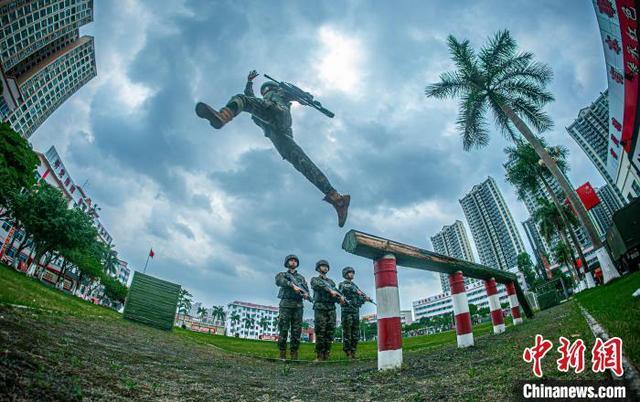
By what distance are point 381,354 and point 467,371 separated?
124cm

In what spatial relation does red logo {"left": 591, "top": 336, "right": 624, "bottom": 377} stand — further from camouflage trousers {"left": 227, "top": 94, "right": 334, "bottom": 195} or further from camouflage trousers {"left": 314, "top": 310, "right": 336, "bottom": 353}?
camouflage trousers {"left": 314, "top": 310, "right": 336, "bottom": 353}

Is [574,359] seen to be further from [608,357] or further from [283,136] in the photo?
[283,136]

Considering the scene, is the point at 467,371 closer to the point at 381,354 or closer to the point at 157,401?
the point at 381,354

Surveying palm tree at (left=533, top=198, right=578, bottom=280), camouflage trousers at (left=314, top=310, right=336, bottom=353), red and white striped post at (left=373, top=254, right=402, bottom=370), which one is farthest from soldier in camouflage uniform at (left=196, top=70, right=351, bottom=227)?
palm tree at (left=533, top=198, right=578, bottom=280)

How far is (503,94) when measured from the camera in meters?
19.0

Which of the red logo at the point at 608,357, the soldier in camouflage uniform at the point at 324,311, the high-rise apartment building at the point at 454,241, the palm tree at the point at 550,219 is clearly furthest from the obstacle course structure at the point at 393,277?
the high-rise apartment building at the point at 454,241

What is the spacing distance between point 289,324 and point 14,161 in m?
23.5

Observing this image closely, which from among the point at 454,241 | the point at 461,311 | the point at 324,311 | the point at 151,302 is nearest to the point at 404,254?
the point at 461,311

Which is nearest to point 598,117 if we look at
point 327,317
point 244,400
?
point 327,317

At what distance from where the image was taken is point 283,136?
5254 mm

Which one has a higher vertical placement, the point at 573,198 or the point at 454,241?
the point at 454,241

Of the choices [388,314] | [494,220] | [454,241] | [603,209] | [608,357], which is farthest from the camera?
[454,241]

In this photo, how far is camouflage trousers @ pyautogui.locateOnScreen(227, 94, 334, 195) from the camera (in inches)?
195

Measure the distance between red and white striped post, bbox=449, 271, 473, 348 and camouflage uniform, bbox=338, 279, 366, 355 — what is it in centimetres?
326
